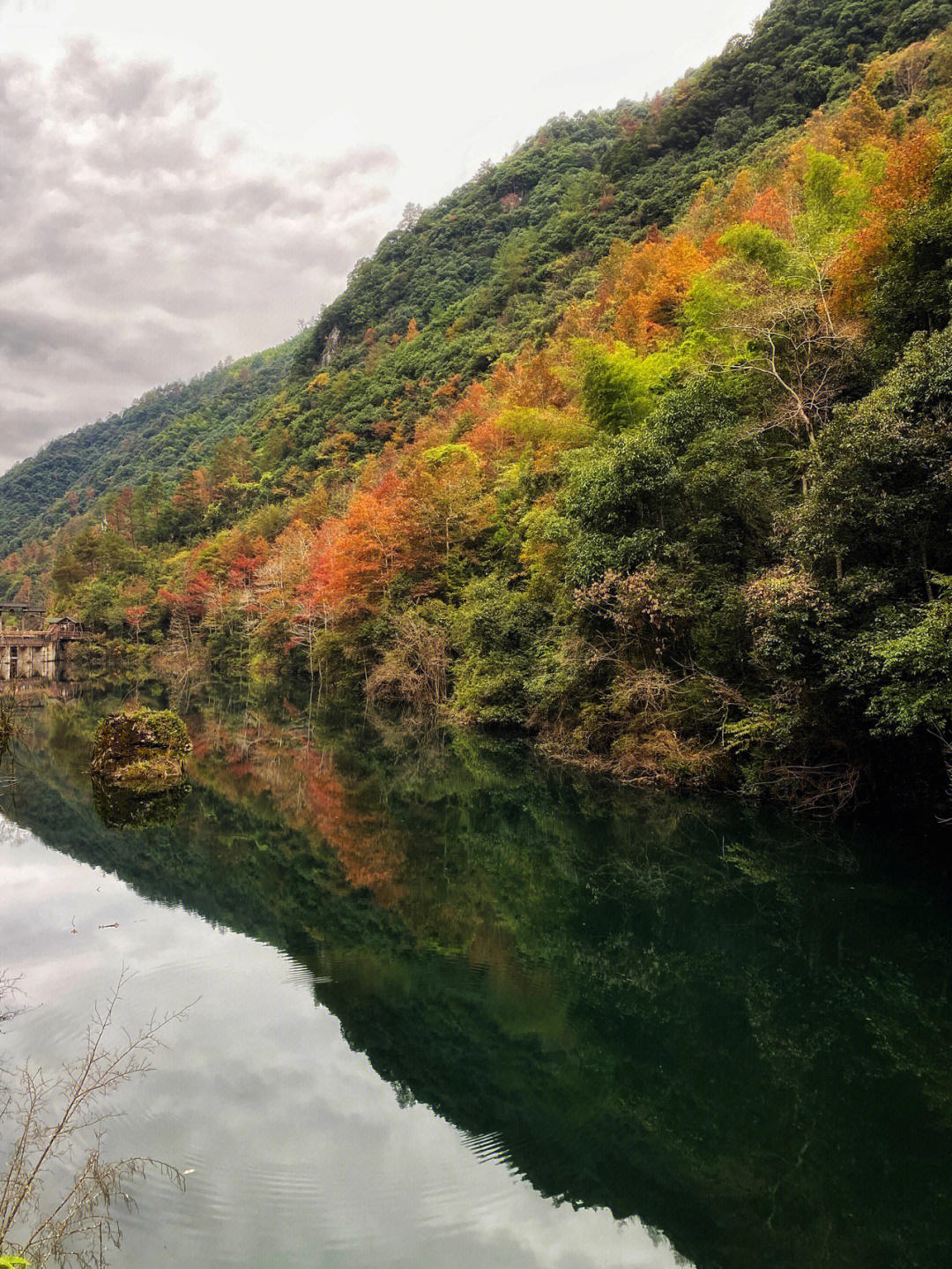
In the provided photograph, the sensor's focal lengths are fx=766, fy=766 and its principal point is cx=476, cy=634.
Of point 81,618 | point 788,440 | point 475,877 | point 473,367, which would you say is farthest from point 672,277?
point 81,618

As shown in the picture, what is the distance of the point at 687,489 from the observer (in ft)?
54.7

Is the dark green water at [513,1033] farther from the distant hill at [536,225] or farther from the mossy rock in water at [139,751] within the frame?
the distant hill at [536,225]

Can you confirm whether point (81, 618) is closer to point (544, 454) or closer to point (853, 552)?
point (544, 454)

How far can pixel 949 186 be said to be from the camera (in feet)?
43.5

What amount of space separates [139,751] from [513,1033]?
45.1ft

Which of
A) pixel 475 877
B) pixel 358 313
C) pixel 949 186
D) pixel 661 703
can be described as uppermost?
pixel 358 313

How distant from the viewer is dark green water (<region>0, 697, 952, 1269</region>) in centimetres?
498

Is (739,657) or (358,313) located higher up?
(358,313)

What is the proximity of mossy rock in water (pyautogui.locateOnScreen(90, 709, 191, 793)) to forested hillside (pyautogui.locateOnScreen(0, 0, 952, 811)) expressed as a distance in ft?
32.2

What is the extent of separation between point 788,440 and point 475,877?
12665mm

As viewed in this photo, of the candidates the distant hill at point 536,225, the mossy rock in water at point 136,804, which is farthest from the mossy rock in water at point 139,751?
the distant hill at point 536,225

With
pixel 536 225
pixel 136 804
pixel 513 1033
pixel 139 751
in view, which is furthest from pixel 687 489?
pixel 536 225

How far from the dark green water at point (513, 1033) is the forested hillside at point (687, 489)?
342cm

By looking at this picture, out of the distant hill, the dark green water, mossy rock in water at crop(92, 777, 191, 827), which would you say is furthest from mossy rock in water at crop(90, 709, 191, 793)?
the distant hill
